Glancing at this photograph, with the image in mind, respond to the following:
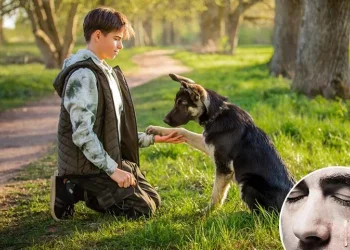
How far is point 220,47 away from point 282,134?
2904cm

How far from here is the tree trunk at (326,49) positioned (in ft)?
34.5

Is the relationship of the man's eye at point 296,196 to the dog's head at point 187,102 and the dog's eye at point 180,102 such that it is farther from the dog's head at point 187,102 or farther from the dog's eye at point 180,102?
the dog's eye at point 180,102

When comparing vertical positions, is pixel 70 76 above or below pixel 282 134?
above

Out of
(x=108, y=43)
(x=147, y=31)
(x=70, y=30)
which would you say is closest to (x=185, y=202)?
(x=108, y=43)

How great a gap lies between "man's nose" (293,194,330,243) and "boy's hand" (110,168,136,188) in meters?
2.12

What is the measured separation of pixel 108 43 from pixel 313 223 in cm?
276

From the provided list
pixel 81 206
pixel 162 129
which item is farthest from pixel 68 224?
pixel 162 129

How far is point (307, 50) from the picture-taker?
36.8ft

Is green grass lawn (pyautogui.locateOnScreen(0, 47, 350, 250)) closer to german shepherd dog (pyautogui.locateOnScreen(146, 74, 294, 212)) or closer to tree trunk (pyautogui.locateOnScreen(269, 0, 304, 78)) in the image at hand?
german shepherd dog (pyautogui.locateOnScreen(146, 74, 294, 212))

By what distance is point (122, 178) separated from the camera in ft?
15.0

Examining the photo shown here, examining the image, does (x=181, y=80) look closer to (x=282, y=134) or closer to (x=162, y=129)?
(x=162, y=129)

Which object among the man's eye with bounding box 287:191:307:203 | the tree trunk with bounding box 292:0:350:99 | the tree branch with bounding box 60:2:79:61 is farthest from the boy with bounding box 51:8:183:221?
the tree branch with bounding box 60:2:79:61

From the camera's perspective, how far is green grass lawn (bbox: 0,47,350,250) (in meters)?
4.11

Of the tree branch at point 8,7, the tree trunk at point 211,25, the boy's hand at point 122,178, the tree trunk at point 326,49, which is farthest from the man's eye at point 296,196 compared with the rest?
the tree trunk at point 211,25
